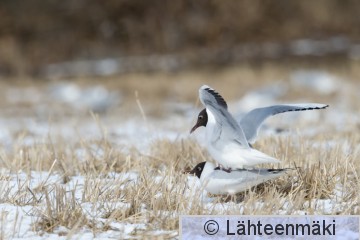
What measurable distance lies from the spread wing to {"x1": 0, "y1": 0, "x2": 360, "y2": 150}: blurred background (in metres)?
7.43

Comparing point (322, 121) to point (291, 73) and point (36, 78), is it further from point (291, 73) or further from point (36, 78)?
point (36, 78)

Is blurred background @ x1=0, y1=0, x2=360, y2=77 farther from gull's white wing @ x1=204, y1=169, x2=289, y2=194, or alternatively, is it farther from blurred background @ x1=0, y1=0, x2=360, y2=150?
gull's white wing @ x1=204, y1=169, x2=289, y2=194

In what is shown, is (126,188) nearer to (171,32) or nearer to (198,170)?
(198,170)

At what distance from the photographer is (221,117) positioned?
3.19m

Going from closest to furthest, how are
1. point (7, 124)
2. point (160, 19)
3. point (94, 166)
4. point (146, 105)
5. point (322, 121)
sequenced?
point (94, 166)
point (322, 121)
point (7, 124)
point (146, 105)
point (160, 19)

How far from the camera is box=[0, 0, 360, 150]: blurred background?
12.0m

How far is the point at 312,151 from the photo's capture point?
4.51 meters

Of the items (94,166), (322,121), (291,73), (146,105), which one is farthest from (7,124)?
(291,73)

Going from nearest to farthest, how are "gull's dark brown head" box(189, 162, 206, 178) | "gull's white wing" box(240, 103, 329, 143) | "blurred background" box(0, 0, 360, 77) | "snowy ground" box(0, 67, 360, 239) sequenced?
"snowy ground" box(0, 67, 360, 239), "gull's white wing" box(240, 103, 329, 143), "gull's dark brown head" box(189, 162, 206, 178), "blurred background" box(0, 0, 360, 77)

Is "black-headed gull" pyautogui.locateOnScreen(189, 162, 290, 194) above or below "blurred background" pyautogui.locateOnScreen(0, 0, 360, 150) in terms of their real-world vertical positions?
below

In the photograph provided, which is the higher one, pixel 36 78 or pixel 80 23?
pixel 80 23

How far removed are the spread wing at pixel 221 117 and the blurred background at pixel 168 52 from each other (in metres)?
7.43

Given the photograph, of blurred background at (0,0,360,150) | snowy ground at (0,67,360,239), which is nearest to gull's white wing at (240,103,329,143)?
snowy ground at (0,67,360,239)

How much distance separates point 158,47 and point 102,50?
1547 millimetres
